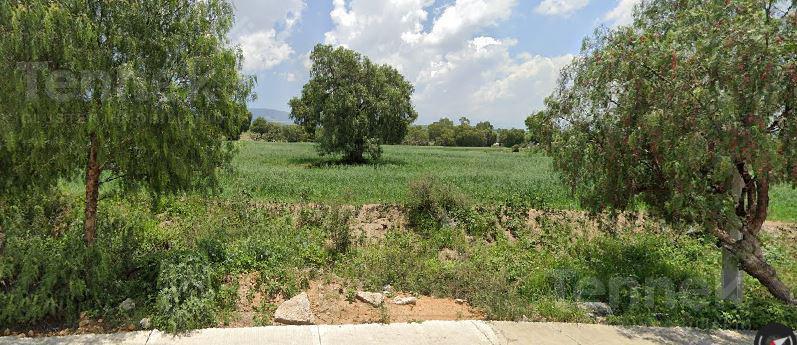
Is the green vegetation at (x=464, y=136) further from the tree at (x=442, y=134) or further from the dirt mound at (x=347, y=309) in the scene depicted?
the dirt mound at (x=347, y=309)

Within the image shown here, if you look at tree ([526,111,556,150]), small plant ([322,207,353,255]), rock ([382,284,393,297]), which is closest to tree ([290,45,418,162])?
small plant ([322,207,353,255])

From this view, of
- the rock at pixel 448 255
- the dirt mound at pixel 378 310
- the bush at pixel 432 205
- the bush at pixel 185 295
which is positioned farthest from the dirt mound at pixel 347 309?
the bush at pixel 432 205

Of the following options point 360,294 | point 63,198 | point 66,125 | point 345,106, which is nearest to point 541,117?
point 360,294

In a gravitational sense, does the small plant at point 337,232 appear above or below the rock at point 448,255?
above

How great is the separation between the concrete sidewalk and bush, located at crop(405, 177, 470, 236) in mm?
5283

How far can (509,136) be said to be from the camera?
80125 mm

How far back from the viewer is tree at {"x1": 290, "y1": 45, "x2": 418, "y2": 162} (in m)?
25.5

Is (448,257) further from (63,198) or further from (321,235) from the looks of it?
(63,198)

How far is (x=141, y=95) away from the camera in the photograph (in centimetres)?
528

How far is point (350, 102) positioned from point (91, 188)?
19.1 meters

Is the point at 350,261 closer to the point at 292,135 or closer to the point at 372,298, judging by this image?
the point at 372,298

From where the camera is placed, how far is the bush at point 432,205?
1086cm

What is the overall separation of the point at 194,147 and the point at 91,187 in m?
1.48

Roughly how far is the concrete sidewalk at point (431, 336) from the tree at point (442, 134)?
80.0 metres
